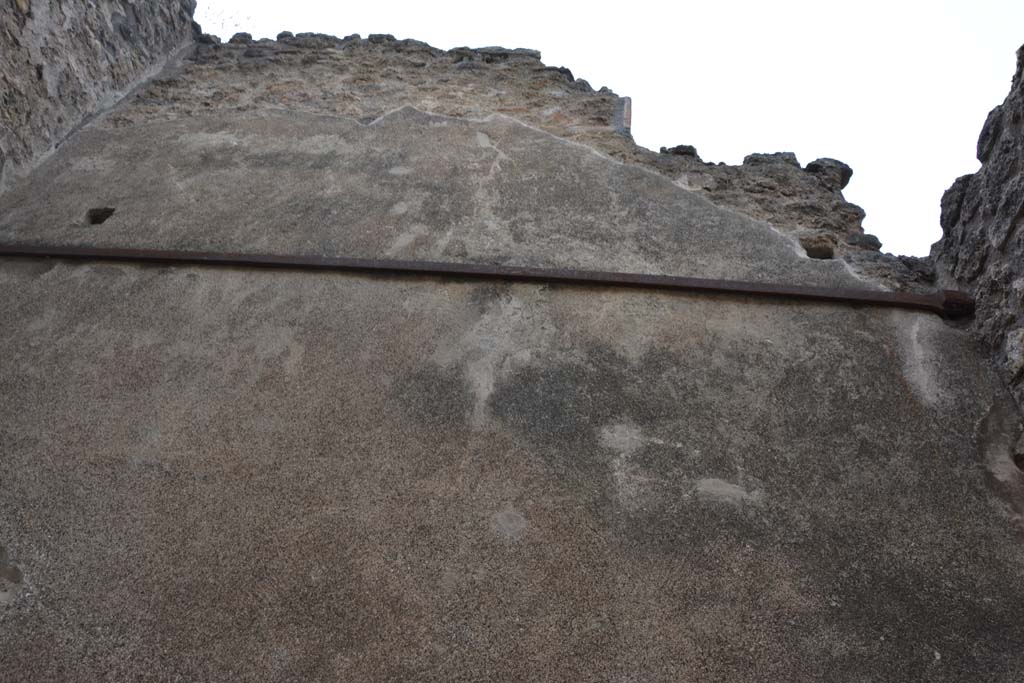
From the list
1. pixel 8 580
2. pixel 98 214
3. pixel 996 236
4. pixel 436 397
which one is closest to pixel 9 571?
pixel 8 580

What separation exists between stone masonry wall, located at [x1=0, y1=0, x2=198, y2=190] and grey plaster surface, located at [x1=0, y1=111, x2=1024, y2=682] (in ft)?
2.12

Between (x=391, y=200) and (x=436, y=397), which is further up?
(x=391, y=200)

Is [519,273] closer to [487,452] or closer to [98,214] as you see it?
[487,452]

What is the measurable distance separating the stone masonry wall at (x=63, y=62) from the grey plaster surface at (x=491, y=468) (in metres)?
0.64

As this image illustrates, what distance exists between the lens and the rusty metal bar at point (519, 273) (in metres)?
2.24

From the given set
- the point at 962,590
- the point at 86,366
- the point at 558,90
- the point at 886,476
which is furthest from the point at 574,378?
the point at 558,90

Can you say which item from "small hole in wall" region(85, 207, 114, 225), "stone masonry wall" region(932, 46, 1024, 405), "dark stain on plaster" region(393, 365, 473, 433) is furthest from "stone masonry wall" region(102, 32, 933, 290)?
"dark stain on plaster" region(393, 365, 473, 433)

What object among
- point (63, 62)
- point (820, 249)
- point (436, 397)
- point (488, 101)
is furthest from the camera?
point (488, 101)

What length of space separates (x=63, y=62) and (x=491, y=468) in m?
2.76

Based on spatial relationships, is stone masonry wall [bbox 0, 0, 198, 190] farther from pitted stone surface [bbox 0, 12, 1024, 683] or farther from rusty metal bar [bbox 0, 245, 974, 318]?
rusty metal bar [bbox 0, 245, 974, 318]

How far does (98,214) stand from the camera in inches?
111

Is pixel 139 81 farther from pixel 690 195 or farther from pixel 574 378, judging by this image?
pixel 574 378

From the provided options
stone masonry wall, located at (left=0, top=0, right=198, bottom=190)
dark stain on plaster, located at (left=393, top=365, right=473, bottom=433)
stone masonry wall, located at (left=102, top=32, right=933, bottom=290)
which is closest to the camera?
dark stain on plaster, located at (left=393, top=365, right=473, bottom=433)

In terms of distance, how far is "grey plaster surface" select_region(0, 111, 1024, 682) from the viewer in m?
1.52
